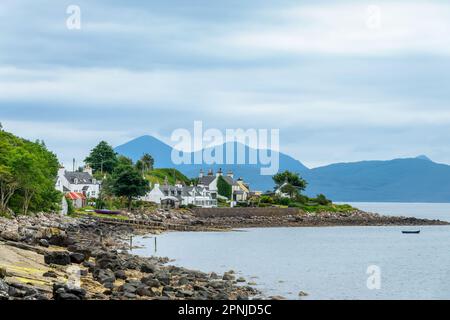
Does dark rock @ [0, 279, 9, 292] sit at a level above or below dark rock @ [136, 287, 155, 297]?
above

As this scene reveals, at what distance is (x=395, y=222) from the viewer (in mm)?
189750

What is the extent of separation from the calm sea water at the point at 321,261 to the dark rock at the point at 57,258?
13123 mm

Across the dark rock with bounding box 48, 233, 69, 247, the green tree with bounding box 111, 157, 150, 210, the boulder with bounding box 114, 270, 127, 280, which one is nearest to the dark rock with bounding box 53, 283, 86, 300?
the boulder with bounding box 114, 270, 127, 280

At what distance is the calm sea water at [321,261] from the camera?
56.7 metres

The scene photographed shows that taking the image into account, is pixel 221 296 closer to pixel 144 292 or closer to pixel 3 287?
pixel 144 292

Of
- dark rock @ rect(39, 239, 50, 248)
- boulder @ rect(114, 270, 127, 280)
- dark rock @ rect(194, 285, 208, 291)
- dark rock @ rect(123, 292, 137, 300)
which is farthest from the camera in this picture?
dark rock @ rect(39, 239, 50, 248)

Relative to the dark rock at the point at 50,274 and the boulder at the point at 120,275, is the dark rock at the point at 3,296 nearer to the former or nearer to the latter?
the dark rock at the point at 50,274

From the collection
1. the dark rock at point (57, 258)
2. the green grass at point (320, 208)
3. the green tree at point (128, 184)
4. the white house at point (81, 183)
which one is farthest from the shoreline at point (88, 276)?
the green grass at point (320, 208)

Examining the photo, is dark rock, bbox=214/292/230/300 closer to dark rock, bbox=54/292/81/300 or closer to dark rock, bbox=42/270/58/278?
dark rock, bbox=42/270/58/278

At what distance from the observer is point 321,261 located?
82062mm

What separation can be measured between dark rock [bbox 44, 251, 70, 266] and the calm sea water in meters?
13.1

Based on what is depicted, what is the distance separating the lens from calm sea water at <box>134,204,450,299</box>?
56656 mm

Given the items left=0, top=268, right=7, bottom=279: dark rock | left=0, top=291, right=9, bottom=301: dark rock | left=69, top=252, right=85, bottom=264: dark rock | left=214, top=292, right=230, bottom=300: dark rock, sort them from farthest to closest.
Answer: left=69, top=252, right=85, bottom=264: dark rock < left=214, top=292, right=230, bottom=300: dark rock < left=0, top=268, right=7, bottom=279: dark rock < left=0, top=291, right=9, bottom=301: dark rock
